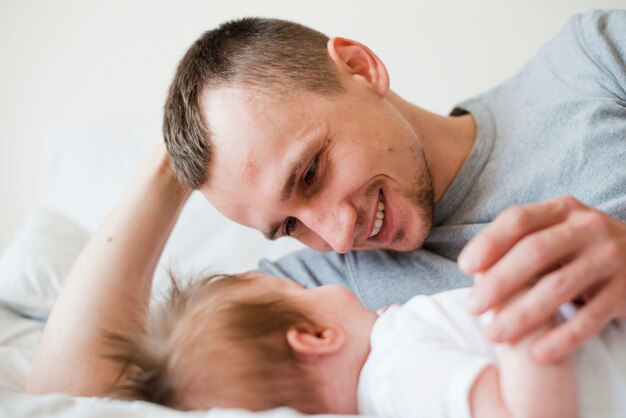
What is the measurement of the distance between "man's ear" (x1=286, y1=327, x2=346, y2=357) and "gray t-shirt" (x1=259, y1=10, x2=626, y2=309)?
1.24ft

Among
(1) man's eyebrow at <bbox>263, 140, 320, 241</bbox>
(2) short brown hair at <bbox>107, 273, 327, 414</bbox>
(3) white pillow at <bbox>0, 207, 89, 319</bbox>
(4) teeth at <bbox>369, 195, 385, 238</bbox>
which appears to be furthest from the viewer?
(3) white pillow at <bbox>0, 207, 89, 319</bbox>

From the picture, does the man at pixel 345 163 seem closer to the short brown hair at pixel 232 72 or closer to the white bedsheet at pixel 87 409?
the short brown hair at pixel 232 72

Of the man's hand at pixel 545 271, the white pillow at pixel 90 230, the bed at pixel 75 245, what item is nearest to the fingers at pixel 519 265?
the man's hand at pixel 545 271

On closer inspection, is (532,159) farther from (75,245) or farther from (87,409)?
(75,245)

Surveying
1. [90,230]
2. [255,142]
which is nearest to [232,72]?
[255,142]

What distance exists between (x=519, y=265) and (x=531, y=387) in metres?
0.12

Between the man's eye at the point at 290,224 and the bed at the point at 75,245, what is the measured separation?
290mm

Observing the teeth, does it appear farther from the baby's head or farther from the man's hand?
the man's hand

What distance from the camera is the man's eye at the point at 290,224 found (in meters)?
1.11

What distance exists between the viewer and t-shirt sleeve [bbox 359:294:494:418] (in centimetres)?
63

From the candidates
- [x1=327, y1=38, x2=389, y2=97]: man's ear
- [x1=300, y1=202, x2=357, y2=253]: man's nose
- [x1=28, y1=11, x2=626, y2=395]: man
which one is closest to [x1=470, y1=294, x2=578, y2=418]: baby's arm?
[x1=28, y1=11, x2=626, y2=395]: man

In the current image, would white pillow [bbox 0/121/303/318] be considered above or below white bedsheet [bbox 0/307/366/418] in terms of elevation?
below

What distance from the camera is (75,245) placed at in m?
1.58

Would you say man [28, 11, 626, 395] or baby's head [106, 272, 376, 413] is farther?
man [28, 11, 626, 395]
